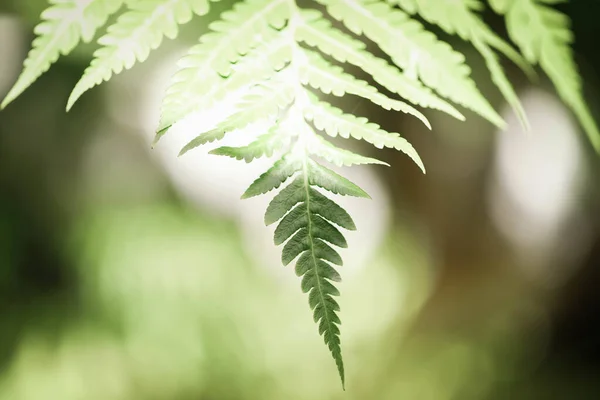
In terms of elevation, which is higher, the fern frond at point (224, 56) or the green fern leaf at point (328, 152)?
the fern frond at point (224, 56)

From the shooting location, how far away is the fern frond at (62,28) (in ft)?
1.36

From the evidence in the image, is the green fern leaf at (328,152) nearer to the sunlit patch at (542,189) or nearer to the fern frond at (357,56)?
the fern frond at (357,56)

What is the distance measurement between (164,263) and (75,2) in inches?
76.3

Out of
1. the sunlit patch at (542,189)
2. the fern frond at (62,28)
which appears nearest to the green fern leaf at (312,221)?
the fern frond at (62,28)

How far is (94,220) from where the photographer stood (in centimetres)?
220

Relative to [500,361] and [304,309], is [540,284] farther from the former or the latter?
[304,309]

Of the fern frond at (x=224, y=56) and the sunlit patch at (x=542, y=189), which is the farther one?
the sunlit patch at (x=542, y=189)

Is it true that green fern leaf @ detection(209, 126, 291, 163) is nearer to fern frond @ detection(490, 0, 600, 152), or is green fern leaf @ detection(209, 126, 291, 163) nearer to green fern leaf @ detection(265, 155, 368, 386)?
green fern leaf @ detection(265, 155, 368, 386)

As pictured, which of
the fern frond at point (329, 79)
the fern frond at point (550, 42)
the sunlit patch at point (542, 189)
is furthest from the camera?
the sunlit patch at point (542, 189)

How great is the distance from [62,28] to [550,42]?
0.40 metres

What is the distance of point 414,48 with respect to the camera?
0.43 metres

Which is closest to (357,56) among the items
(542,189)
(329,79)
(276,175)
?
(329,79)

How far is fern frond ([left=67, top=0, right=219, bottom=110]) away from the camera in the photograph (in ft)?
1.38

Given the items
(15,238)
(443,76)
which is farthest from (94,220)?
(443,76)
